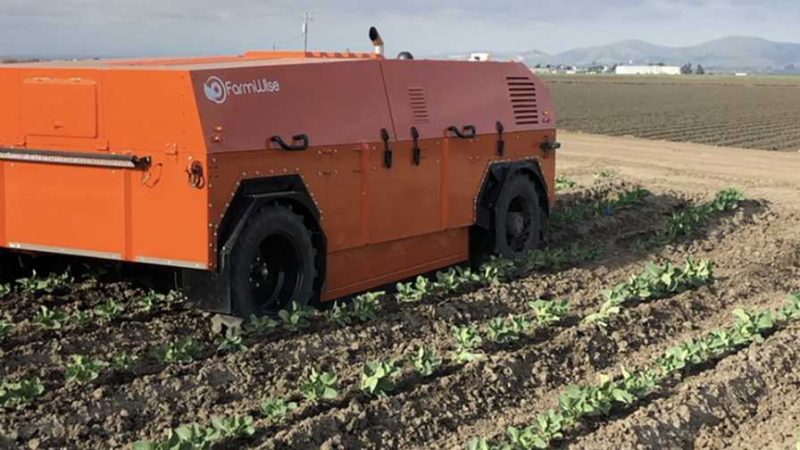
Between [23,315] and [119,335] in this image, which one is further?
[23,315]

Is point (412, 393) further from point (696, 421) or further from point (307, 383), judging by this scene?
point (696, 421)

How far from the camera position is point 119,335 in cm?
679

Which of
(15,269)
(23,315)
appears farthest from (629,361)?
(15,269)

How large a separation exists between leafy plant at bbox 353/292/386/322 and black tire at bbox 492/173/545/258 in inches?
104

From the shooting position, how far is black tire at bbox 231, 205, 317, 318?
23.0 feet

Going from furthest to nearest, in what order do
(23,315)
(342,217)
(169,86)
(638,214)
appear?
(638,214), (342,217), (23,315), (169,86)

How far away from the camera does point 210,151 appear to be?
21.7 feet

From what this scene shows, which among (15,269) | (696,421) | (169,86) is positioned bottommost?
(696,421)

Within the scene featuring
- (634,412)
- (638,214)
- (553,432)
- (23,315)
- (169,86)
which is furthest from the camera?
(638,214)

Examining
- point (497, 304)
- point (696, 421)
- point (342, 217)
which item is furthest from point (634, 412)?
point (342, 217)

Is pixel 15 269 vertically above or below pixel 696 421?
above

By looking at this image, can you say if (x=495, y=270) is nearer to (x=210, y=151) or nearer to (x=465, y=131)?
(x=465, y=131)

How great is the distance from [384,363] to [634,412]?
1443mm

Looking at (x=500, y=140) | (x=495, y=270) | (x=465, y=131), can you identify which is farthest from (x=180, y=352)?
(x=500, y=140)
